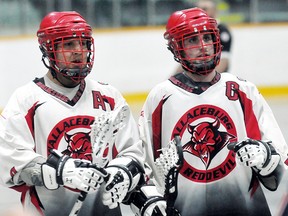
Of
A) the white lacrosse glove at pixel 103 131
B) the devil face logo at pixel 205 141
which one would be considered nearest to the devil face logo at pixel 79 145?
the white lacrosse glove at pixel 103 131

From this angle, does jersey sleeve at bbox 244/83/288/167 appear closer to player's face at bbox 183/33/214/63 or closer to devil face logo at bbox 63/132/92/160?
player's face at bbox 183/33/214/63

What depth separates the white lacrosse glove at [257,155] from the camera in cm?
253

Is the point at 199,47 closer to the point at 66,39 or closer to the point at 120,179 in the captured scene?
the point at 66,39

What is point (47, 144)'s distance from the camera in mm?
2594

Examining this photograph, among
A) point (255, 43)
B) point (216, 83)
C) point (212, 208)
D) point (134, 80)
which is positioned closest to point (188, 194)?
point (212, 208)

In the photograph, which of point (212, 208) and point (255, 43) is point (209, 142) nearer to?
point (212, 208)

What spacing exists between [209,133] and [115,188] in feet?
1.34

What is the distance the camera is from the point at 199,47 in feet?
8.95

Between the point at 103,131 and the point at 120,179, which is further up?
the point at 103,131

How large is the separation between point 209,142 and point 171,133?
13 centimetres

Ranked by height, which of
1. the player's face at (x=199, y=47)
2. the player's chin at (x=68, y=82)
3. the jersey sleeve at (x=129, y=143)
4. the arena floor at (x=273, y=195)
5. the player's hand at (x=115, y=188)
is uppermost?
the player's face at (x=199, y=47)

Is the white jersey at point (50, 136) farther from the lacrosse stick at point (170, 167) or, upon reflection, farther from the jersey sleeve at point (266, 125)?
the jersey sleeve at point (266, 125)

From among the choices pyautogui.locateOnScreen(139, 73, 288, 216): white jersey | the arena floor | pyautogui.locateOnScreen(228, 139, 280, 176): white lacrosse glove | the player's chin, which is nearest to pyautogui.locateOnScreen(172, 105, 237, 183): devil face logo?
pyautogui.locateOnScreen(139, 73, 288, 216): white jersey

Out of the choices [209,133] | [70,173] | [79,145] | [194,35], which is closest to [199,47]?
[194,35]
